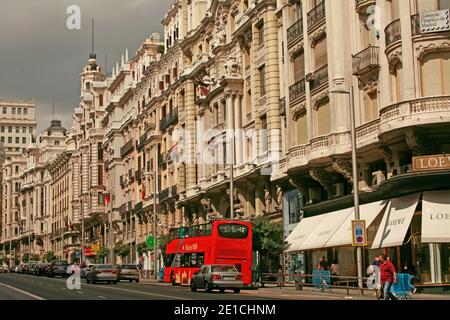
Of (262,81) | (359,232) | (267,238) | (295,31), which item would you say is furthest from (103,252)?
(359,232)

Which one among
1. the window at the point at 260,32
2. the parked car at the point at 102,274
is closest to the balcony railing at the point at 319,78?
the window at the point at 260,32

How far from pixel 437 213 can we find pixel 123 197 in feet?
240

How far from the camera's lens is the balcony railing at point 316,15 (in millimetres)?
44156

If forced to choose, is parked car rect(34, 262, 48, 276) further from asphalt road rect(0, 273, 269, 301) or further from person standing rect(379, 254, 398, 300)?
person standing rect(379, 254, 398, 300)

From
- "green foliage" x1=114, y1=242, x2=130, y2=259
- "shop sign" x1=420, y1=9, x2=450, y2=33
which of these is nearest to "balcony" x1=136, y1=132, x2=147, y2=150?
"green foliage" x1=114, y1=242, x2=130, y2=259

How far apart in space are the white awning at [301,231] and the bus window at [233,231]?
3.10 metres

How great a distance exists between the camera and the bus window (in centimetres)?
4401

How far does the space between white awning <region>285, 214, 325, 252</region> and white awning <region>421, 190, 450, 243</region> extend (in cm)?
1062

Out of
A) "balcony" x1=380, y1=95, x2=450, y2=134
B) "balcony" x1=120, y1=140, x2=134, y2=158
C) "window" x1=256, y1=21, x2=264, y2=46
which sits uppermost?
"window" x1=256, y1=21, x2=264, y2=46

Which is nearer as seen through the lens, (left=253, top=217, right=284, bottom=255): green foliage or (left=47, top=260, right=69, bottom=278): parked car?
(left=253, top=217, right=284, bottom=255): green foliage

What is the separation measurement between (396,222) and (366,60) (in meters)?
8.20

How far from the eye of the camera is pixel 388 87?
37094 millimetres

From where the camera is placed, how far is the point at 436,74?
3506cm

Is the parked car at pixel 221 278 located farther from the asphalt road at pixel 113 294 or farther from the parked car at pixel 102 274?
the parked car at pixel 102 274
